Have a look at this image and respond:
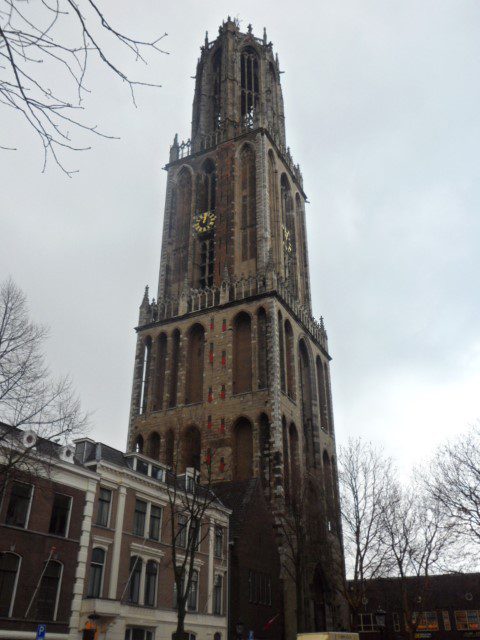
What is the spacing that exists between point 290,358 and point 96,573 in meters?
28.8

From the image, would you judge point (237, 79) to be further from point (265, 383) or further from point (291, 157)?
Result: point (265, 383)

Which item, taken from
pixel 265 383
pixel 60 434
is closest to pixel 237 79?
pixel 265 383

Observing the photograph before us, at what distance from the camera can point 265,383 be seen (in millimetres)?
44469

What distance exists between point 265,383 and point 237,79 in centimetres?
3886

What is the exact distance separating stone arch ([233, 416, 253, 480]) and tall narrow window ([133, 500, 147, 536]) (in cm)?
1585

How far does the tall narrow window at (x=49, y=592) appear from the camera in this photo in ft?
65.4

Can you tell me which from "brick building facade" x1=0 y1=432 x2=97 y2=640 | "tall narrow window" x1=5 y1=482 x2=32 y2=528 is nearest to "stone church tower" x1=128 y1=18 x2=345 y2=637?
"brick building facade" x1=0 y1=432 x2=97 y2=640

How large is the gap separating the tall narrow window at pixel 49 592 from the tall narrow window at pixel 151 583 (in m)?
5.34

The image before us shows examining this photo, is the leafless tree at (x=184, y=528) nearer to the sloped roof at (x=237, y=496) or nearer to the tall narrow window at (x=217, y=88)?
the sloped roof at (x=237, y=496)

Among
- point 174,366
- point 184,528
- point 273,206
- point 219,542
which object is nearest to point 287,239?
point 273,206

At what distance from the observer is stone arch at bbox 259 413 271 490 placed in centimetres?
4016

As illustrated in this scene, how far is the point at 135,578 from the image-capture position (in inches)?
963

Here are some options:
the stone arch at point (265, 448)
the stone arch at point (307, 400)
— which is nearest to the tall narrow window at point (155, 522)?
the stone arch at point (265, 448)

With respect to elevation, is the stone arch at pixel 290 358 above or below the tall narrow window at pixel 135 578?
above
